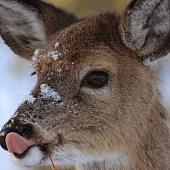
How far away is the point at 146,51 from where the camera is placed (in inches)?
152

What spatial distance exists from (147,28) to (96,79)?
84 cm

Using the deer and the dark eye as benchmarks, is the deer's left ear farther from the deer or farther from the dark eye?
the dark eye

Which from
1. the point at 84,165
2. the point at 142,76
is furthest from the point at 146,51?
the point at 84,165

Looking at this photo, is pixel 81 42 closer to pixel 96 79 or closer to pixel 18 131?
pixel 96 79

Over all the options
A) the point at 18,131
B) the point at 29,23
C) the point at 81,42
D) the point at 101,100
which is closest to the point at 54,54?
the point at 81,42

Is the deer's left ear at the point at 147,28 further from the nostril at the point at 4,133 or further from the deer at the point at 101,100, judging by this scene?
the nostril at the point at 4,133

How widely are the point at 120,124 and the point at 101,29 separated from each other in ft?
3.79

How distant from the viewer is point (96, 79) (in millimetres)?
3674

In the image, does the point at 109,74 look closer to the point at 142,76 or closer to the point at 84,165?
the point at 142,76

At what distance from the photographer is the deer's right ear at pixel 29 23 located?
4547 millimetres

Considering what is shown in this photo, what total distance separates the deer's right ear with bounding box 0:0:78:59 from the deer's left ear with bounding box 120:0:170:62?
1227 mm

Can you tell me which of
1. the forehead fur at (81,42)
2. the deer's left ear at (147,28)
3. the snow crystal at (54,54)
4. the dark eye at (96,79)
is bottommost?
the dark eye at (96,79)

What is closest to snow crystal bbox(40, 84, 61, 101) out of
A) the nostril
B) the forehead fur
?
the forehead fur

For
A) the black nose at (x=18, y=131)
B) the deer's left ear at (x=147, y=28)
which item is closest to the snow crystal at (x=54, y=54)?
the deer's left ear at (x=147, y=28)
